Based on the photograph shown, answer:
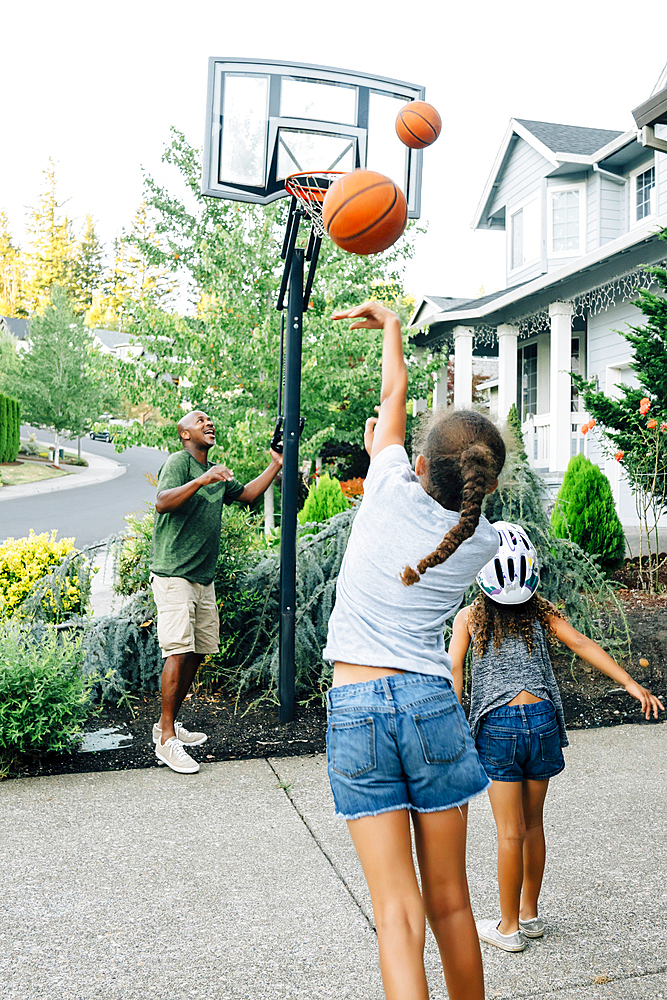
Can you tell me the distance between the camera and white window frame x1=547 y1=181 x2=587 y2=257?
15742 mm

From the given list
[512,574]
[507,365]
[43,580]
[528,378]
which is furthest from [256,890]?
[528,378]

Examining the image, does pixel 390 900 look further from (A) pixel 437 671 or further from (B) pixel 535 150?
(B) pixel 535 150

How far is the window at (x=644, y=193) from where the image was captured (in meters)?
14.4

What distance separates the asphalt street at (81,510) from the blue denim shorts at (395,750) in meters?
10.3

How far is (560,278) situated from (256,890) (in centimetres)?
1172

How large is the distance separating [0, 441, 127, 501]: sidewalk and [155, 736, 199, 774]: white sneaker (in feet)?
69.0

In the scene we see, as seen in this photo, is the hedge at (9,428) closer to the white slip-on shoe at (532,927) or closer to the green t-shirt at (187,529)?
the green t-shirt at (187,529)

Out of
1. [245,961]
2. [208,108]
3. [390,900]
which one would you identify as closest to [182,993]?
[245,961]

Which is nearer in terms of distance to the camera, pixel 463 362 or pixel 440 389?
pixel 463 362

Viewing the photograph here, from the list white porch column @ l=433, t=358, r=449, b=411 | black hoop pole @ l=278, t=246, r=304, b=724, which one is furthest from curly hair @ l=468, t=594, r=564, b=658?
white porch column @ l=433, t=358, r=449, b=411

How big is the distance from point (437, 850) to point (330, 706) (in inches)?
15.9

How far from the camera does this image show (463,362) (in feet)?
53.6

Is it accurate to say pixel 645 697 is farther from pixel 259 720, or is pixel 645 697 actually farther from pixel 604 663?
pixel 259 720

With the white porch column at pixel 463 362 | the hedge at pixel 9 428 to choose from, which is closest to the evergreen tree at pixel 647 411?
the white porch column at pixel 463 362
